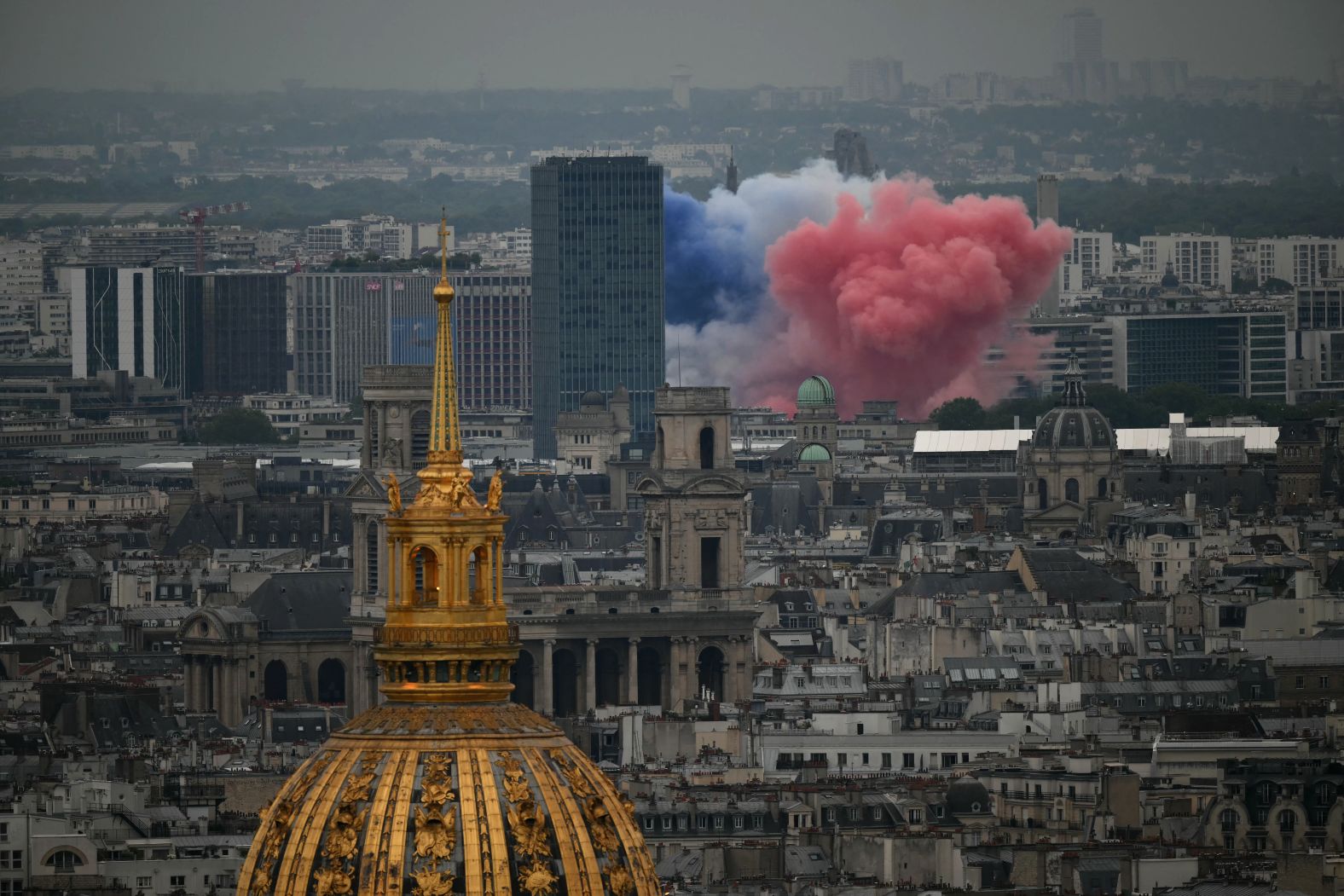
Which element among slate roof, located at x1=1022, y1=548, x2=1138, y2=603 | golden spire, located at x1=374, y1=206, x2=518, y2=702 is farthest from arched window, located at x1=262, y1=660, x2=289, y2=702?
golden spire, located at x1=374, y1=206, x2=518, y2=702

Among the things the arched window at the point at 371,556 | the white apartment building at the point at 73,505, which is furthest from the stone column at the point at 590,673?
the white apartment building at the point at 73,505

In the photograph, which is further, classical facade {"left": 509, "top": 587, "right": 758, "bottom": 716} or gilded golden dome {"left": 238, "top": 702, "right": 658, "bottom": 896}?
classical facade {"left": 509, "top": 587, "right": 758, "bottom": 716}

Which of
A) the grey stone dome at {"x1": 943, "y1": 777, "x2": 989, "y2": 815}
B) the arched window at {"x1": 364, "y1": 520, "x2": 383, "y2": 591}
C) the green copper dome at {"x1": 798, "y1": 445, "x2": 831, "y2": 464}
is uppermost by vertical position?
the green copper dome at {"x1": 798, "y1": 445, "x2": 831, "y2": 464}

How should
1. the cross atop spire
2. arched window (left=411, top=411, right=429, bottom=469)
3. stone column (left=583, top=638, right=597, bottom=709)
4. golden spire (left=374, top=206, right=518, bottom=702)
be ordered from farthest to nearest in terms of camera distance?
the cross atop spire, arched window (left=411, top=411, right=429, bottom=469), stone column (left=583, top=638, right=597, bottom=709), golden spire (left=374, top=206, right=518, bottom=702)

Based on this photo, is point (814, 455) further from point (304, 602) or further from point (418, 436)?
point (418, 436)

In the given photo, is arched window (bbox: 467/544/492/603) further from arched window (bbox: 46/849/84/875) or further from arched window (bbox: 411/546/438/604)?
arched window (bbox: 46/849/84/875)

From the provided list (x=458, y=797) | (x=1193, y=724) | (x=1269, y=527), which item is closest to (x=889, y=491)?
(x=1269, y=527)

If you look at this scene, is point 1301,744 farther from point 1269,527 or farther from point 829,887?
point 1269,527
